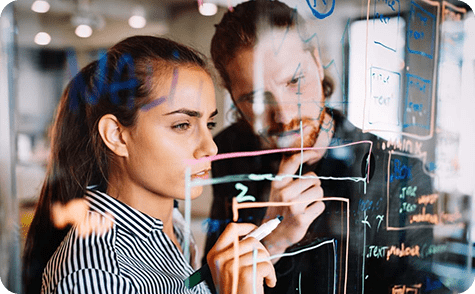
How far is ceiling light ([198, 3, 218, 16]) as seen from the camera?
772 millimetres

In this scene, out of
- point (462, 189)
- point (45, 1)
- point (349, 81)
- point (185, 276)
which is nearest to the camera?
point (45, 1)

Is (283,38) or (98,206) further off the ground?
(283,38)

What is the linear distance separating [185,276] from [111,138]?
307 millimetres

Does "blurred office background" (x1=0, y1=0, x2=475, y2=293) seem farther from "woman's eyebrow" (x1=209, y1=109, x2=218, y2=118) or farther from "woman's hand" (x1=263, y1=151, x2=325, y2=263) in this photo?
"woman's hand" (x1=263, y1=151, x2=325, y2=263)

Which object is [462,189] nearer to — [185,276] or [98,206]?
[185,276]

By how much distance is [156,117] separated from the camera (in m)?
0.73

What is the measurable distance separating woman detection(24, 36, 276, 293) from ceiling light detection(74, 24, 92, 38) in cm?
5

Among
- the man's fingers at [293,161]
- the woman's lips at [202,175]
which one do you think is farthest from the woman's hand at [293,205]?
the woman's lips at [202,175]

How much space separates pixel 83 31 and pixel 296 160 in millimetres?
497

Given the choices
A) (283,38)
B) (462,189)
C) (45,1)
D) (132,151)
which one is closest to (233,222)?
(132,151)

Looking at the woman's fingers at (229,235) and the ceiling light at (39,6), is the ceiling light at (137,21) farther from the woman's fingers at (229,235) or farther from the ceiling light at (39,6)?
the woman's fingers at (229,235)

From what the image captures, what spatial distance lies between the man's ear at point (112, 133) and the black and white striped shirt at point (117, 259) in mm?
90

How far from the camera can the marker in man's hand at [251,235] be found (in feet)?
2.62

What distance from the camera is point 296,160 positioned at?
0.89 meters
